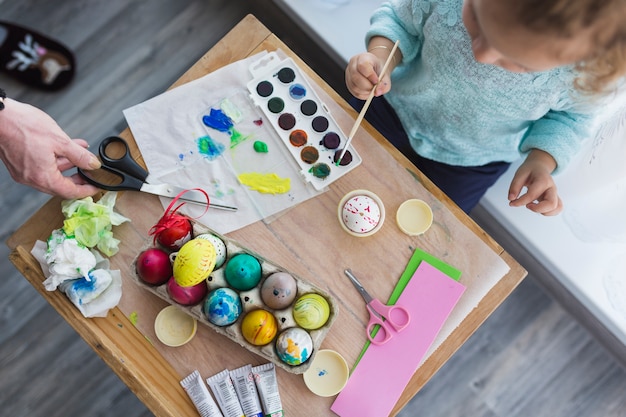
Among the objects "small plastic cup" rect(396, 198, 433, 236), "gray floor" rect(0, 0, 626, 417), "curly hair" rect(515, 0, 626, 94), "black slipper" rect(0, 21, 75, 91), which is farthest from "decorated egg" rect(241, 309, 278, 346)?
"black slipper" rect(0, 21, 75, 91)

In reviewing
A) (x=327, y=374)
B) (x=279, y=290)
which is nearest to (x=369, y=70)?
(x=279, y=290)

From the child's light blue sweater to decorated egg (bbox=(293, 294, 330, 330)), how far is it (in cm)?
37

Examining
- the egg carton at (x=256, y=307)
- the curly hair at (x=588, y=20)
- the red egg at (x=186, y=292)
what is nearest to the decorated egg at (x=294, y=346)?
the egg carton at (x=256, y=307)

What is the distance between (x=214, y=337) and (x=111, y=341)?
0.15 m

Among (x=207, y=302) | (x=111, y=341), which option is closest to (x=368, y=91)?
(x=207, y=302)

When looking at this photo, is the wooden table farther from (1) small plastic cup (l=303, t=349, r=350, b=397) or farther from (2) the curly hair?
(2) the curly hair

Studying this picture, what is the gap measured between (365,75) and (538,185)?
31 centimetres

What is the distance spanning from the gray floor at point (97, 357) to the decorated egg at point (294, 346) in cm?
68

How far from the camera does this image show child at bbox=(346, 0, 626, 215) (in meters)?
0.51

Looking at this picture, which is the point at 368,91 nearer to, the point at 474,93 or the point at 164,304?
the point at 474,93

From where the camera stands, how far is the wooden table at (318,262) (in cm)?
76

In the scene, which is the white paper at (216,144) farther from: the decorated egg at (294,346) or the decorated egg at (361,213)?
the decorated egg at (294,346)

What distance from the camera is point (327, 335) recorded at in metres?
0.77

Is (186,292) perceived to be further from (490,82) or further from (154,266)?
(490,82)
